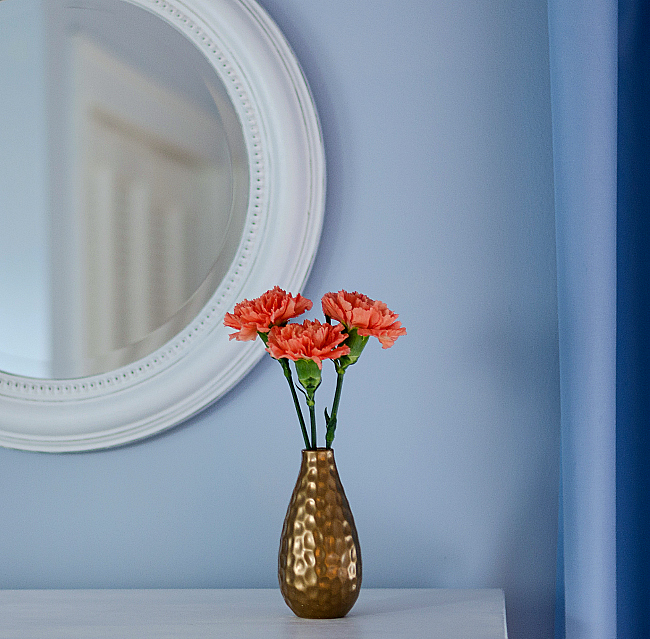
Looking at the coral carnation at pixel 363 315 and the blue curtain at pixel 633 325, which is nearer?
the coral carnation at pixel 363 315

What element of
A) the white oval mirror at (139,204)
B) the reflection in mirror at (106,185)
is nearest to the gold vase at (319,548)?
the white oval mirror at (139,204)

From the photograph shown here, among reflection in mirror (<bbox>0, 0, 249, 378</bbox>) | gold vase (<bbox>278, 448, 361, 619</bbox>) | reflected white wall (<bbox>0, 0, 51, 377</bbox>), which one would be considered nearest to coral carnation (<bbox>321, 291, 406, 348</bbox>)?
gold vase (<bbox>278, 448, 361, 619</bbox>)

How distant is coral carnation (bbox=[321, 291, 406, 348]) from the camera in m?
0.91

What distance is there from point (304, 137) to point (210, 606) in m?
0.70

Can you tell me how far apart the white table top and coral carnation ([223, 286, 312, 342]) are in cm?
35

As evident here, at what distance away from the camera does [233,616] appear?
0.96 metres

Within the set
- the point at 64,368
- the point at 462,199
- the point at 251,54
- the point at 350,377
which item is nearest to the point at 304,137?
the point at 251,54

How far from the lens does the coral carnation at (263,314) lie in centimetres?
92

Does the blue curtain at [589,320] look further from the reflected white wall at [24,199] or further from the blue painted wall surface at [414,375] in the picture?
the reflected white wall at [24,199]

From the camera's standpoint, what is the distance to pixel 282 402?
3.91 ft

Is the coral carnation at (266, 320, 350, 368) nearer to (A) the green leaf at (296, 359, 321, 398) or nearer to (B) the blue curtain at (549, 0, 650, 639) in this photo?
(A) the green leaf at (296, 359, 321, 398)

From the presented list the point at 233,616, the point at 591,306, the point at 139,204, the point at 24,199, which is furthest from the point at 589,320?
the point at 24,199

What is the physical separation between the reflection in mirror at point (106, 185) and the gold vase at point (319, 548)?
374mm

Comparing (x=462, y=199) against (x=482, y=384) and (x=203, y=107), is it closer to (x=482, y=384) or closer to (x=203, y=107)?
(x=482, y=384)
